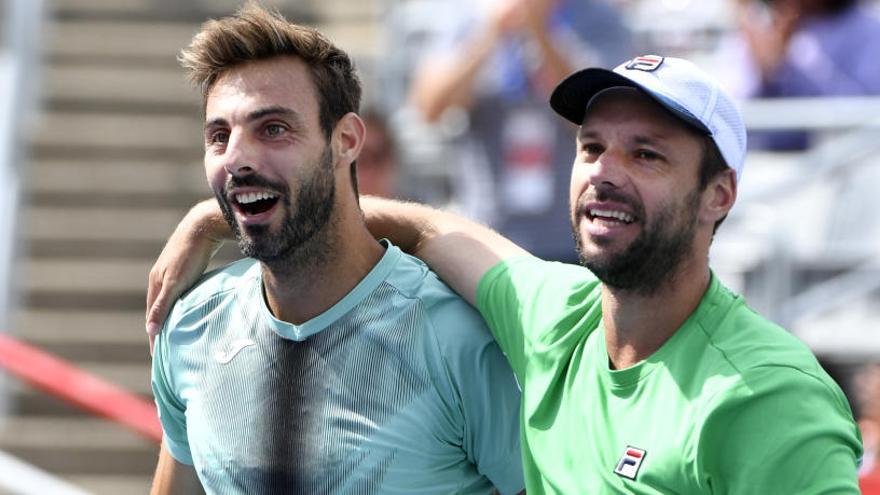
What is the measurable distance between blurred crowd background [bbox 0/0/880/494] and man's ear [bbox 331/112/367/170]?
2.07 m

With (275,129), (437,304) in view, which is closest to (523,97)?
(437,304)

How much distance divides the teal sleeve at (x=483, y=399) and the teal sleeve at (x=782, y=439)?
675 millimetres

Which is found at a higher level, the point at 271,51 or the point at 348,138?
the point at 271,51

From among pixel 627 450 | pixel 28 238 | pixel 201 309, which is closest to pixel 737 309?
pixel 627 450

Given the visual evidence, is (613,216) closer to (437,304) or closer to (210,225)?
(437,304)

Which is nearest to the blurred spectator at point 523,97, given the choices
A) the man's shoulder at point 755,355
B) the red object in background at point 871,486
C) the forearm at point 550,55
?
the forearm at point 550,55

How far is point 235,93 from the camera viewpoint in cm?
343

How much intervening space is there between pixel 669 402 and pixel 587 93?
0.70 meters

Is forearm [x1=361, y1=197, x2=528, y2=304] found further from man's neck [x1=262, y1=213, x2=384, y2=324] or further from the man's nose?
the man's nose

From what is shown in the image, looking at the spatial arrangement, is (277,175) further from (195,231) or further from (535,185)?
(535,185)

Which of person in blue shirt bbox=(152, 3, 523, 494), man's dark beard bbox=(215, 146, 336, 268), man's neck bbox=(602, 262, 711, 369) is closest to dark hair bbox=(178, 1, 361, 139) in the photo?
person in blue shirt bbox=(152, 3, 523, 494)

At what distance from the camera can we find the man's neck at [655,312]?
3.18m

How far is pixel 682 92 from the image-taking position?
10.3 feet

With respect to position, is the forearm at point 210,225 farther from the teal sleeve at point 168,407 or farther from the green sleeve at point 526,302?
the green sleeve at point 526,302
